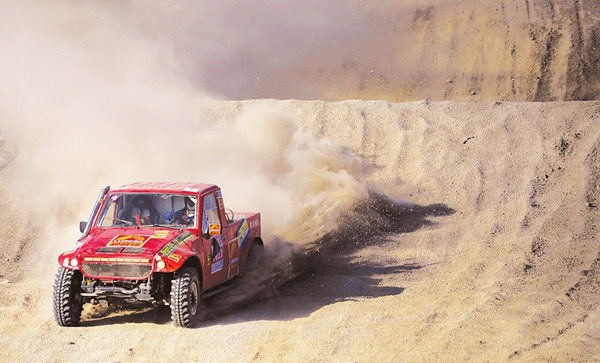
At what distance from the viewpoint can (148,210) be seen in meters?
8.52

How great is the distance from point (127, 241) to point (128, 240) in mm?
29

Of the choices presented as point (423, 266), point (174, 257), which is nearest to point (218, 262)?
point (174, 257)

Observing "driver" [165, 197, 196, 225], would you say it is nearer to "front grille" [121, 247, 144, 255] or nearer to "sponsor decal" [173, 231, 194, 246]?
"sponsor decal" [173, 231, 194, 246]

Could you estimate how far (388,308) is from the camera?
336 inches

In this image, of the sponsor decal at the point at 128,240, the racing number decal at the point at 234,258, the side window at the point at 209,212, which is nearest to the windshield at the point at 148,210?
the side window at the point at 209,212

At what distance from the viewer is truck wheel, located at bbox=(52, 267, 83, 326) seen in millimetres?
7520

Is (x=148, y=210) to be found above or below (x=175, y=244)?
above

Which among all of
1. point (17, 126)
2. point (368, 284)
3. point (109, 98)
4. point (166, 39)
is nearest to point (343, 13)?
point (166, 39)

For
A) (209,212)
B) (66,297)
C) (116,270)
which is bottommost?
(66,297)

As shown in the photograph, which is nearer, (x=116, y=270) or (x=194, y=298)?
(x=116, y=270)

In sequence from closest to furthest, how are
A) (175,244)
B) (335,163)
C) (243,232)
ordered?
1. (175,244)
2. (243,232)
3. (335,163)

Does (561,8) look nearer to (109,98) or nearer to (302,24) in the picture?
(302,24)

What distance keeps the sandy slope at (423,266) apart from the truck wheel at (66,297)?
183 mm

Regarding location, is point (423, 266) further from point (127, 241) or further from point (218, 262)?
point (127, 241)
